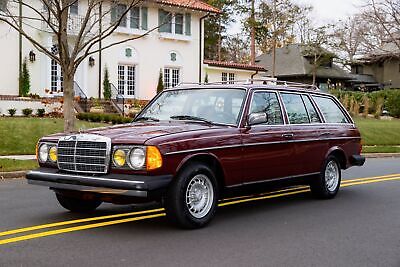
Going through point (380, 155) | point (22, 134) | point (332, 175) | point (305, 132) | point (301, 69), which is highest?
point (301, 69)

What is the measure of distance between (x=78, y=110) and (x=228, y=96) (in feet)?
67.7

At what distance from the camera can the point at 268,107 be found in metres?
7.98

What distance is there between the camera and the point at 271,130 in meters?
7.75

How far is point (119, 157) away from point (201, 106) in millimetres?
1801

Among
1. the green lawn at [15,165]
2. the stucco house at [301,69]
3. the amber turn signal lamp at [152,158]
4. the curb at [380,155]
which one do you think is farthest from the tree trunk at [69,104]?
the stucco house at [301,69]

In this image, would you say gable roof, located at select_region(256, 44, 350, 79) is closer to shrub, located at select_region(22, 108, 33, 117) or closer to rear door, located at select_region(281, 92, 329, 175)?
shrub, located at select_region(22, 108, 33, 117)

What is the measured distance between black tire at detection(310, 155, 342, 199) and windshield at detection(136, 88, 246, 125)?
2.19 m

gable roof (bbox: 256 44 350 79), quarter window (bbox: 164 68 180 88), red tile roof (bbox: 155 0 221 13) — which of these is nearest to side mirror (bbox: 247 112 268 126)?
red tile roof (bbox: 155 0 221 13)

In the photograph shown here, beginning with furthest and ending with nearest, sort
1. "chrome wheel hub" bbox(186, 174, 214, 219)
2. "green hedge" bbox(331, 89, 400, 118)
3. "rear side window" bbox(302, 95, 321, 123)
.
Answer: "green hedge" bbox(331, 89, 400, 118)
"rear side window" bbox(302, 95, 321, 123)
"chrome wheel hub" bbox(186, 174, 214, 219)

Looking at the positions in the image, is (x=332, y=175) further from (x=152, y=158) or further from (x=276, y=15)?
(x=276, y=15)

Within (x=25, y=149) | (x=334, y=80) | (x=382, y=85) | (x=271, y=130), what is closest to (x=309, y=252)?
(x=271, y=130)

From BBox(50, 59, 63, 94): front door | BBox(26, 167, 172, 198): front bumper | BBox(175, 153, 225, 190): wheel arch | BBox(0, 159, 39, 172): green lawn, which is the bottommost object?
BBox(0, 159, 39, 172): green lawn

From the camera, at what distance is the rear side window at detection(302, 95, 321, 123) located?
8.93 meters

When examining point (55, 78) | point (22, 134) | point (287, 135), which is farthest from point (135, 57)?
point (287, 135)
